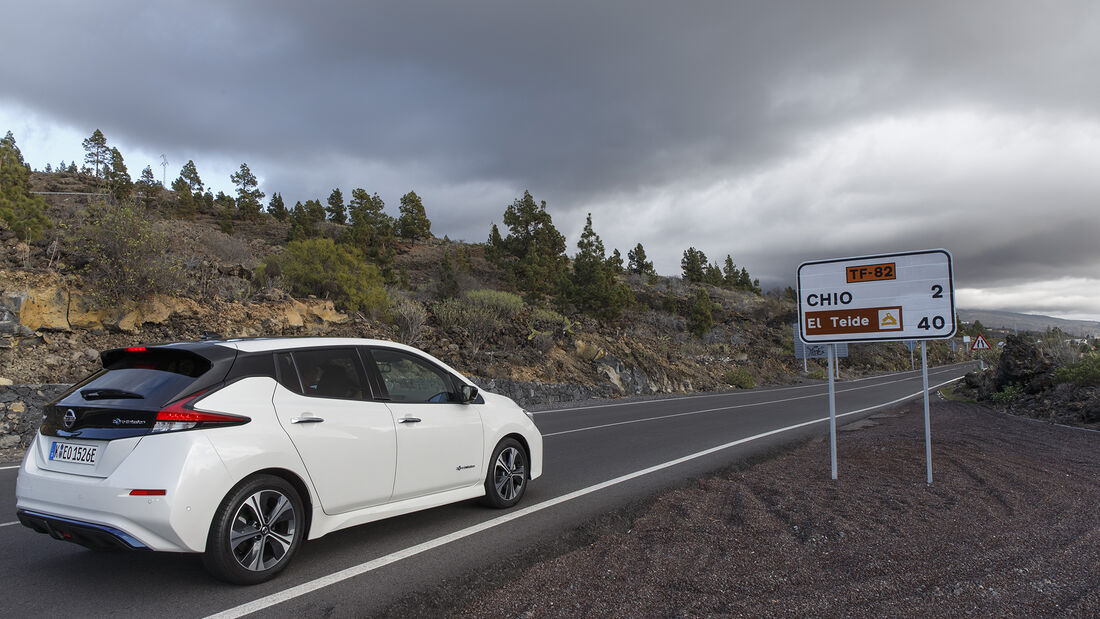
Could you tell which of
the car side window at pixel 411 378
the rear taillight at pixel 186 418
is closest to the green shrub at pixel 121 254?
the car side window at pixel 411 378

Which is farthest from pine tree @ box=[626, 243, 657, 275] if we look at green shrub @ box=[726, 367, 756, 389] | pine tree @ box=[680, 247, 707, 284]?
green shrub @ box=[726, 367, 756, 389]

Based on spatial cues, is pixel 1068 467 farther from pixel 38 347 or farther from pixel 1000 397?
pixel 38 347

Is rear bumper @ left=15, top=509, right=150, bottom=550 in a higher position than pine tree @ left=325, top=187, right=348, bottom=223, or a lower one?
lower

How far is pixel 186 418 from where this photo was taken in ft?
12.0

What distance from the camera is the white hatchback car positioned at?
3521mm

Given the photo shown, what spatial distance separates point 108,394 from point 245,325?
48.5 feet

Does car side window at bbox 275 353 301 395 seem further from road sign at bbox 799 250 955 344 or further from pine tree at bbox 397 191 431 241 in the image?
pine tree at bbox 397 191 431 241

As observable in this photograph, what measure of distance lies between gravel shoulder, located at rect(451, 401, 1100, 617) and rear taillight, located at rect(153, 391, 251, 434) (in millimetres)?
1688

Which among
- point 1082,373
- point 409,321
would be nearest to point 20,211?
point 409,321

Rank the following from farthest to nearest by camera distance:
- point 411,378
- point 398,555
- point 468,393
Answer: point 468,393
point 411,378
point 398,555

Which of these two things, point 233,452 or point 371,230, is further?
point 371,230

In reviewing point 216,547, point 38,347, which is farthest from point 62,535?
point 38,347

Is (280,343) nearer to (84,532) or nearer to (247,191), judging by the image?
(84,532)

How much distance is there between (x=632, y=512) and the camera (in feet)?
18.3
